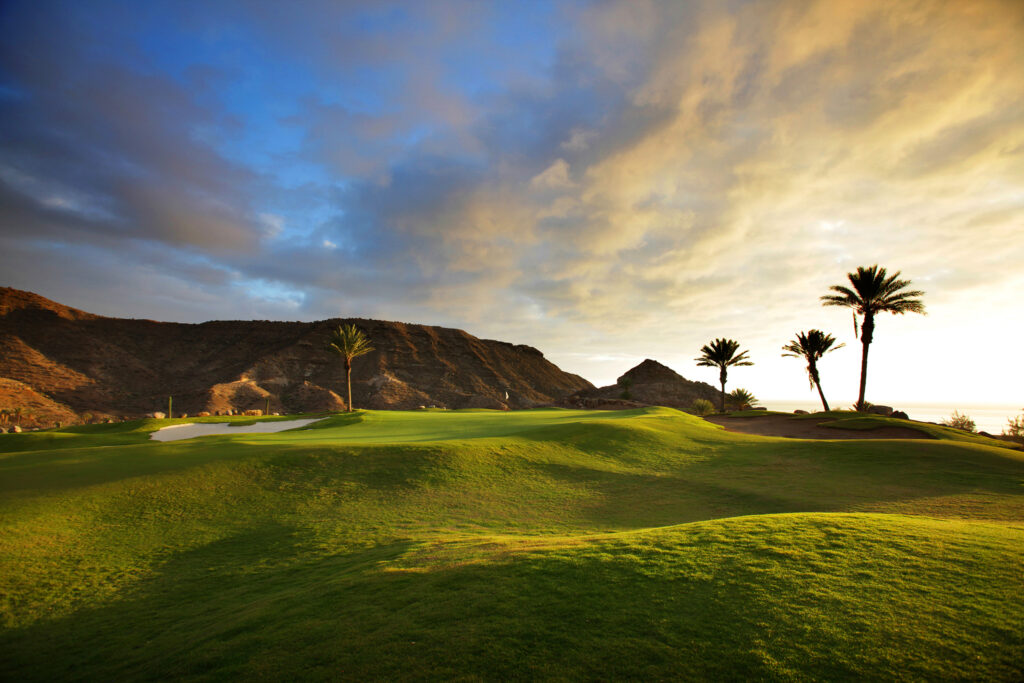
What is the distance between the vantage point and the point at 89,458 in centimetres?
1496

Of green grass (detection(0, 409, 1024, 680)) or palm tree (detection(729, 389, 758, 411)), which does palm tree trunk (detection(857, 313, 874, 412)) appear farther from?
green grass (detection(0, 409, 1024, 680))

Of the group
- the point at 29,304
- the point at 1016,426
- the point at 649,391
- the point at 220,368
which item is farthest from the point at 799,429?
the point at 29,304

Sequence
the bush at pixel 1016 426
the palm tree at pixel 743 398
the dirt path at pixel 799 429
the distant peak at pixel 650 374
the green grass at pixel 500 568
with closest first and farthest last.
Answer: the green grass at pixel 500 568
the dirt path at pixel 799 429
the bush at pixel 1016 426
the palm tree at pixel 743 398
the distant peak at pixel 650 374

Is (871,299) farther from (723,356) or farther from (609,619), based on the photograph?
(609,619)

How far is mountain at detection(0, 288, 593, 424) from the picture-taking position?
2552 inches

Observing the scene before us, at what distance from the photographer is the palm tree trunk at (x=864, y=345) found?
41125 mm

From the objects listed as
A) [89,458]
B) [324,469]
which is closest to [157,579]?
[324,469]

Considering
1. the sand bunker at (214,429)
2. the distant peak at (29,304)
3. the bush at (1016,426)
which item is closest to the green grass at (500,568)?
the sand bunker at (214,429)

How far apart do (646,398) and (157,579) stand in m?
73.7

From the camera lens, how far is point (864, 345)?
41625 mm

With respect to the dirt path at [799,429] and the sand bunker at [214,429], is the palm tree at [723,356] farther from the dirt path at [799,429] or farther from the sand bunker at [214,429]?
the sand bunker at [214,429]

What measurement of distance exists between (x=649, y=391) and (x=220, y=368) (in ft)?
254

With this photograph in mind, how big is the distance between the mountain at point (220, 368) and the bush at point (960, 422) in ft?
178

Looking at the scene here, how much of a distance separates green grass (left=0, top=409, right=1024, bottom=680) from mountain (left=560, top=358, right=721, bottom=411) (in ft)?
170
